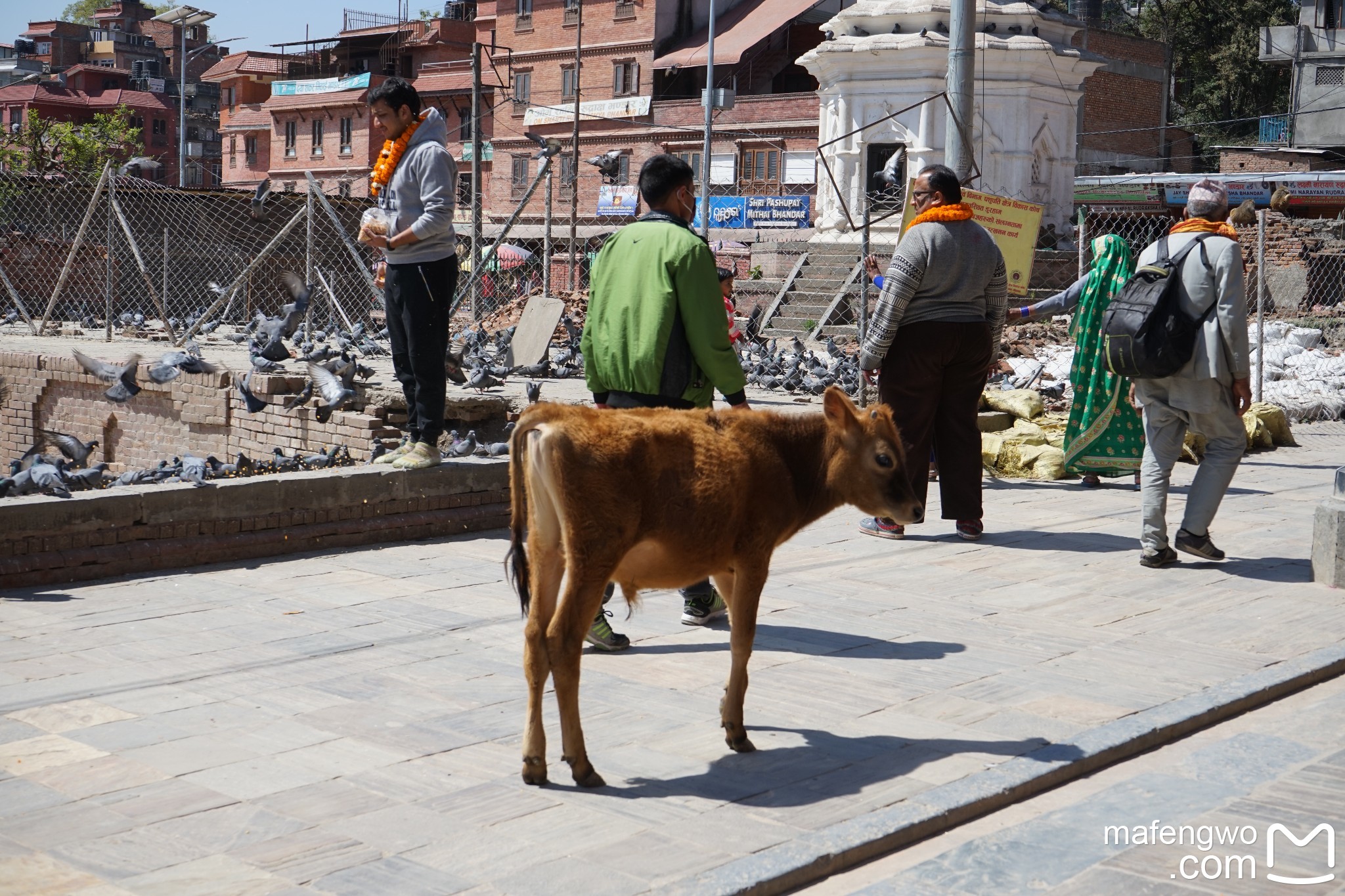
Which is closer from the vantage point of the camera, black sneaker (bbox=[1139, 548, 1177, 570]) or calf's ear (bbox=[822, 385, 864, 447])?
calf's ear (bbox=[822, 385, 864, 447])

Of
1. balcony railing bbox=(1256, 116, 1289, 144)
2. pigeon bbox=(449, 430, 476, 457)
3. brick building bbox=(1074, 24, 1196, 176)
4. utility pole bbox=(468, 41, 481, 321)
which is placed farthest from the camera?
balcony railing bbox=(1256, 116, 1289, 144)

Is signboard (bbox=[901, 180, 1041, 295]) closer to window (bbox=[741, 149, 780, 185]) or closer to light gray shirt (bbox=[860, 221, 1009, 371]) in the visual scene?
light gray shirt (bbox=[860, 221, 1009, 371])

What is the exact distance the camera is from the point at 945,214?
893cm

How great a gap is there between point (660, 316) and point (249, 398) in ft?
20.2

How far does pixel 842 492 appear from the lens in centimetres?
526

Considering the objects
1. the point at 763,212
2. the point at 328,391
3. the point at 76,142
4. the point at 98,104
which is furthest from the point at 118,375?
the point at 98,104

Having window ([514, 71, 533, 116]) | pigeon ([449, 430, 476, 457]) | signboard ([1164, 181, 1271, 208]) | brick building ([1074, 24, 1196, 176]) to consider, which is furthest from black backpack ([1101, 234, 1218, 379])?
window ([514, 71, 533, 116])

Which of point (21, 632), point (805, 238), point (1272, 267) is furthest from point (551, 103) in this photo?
point (21, 632)

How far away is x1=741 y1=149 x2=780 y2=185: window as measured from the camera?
49375mm

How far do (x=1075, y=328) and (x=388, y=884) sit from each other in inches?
331

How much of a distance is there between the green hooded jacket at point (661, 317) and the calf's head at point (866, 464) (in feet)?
2.70

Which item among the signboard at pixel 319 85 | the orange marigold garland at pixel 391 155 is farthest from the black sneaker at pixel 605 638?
the signboard at pixel 319 85

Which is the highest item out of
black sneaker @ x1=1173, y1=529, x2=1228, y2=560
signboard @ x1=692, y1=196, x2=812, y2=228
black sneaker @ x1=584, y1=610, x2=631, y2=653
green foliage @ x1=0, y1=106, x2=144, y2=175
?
green foliage @ x1=0, y1=106, x2=144, y2=175

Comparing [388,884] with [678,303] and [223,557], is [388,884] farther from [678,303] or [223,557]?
[223,557]
